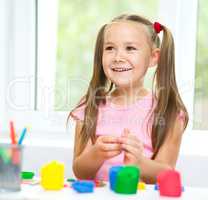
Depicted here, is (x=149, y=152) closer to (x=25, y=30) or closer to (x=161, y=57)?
(x=161, y=57)

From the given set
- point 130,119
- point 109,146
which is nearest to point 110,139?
point 109,146

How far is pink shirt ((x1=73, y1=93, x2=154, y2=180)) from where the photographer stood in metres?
1.33

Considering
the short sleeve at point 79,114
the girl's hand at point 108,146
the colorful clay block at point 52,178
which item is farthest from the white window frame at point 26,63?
the colorful clay block at point 52,178

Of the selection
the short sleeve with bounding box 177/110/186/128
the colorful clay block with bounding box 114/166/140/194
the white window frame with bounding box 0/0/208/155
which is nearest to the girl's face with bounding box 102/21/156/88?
the short sleeve with bounding box 177/110/186/128

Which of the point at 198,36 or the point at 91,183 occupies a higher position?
the point at 198,36

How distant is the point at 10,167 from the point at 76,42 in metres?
1.09

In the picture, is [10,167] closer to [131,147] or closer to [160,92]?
[131,147]

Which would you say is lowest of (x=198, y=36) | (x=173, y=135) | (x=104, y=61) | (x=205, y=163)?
(x=205, y=163)

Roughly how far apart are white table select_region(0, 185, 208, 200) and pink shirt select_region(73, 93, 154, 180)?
464 mm

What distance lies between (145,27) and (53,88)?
26.3 inches

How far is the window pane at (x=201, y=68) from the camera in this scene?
1.74m

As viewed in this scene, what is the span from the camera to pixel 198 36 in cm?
175

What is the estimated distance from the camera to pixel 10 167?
823 millimetres

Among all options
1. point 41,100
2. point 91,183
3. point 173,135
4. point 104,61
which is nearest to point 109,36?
point 104,61
